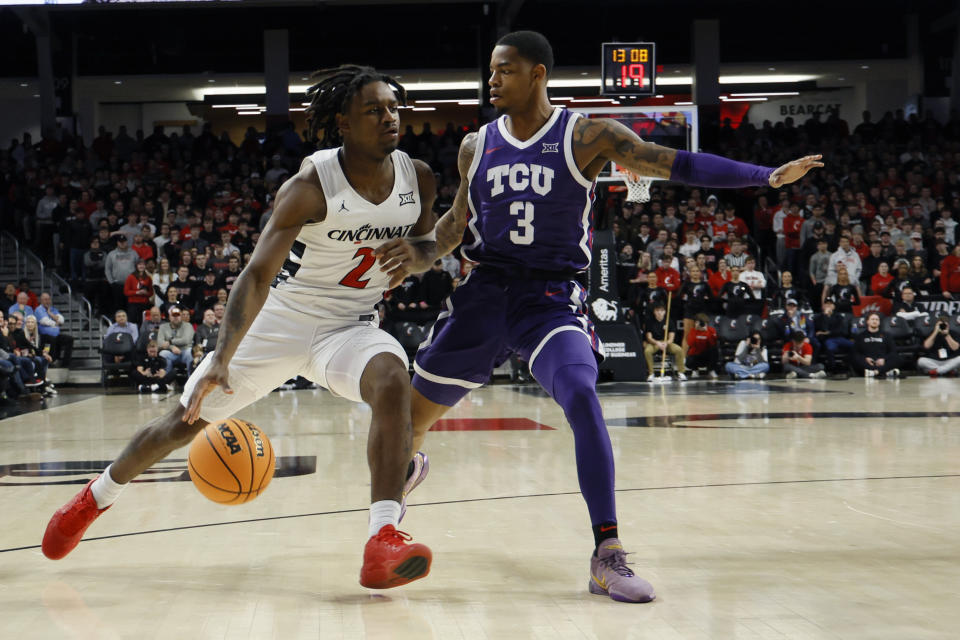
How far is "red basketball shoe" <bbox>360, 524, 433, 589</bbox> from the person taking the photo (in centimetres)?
346

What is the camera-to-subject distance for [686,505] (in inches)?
206

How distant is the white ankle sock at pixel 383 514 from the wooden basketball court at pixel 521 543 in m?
0.23

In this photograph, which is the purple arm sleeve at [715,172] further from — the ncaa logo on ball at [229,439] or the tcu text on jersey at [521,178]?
the ncaa logo on ball at [229,439]

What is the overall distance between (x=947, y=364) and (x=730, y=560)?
12.9m

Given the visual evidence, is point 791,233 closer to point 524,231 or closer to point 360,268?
point 524,231

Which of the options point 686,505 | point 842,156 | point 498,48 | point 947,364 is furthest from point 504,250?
point 842,156

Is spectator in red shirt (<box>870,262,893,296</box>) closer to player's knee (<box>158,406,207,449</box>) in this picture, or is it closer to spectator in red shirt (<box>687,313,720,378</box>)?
spectator in red shirt (<box>687,313,720,378</box>)

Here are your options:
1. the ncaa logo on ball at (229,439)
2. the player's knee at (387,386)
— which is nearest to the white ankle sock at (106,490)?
the ncaa logo on ball at (229,439)

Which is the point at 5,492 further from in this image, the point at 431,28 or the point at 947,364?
the point at 431,28

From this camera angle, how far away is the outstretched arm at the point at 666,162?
3.79 m

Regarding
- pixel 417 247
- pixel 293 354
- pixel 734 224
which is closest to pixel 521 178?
pixel 417 247

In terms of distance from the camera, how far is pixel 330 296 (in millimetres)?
4250

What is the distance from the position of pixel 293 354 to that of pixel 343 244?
47cm

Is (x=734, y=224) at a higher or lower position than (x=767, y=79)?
lower
